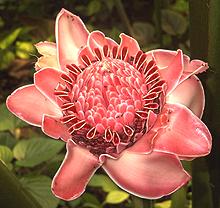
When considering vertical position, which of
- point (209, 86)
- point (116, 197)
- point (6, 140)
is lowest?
point (116, 197)

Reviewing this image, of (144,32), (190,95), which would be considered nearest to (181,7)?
(144,32)

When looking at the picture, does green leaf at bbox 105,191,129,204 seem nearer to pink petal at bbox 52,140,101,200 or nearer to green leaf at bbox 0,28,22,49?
pink petal at bbox 52,140,101,200

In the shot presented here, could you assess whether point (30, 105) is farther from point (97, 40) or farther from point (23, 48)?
point (23, 48)

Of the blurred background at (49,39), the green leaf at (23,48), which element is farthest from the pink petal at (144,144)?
the green leaf at (23,48)

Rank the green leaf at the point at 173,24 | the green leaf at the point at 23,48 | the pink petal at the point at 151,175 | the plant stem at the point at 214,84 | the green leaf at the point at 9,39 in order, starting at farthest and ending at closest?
the green leaf at the point at 23,48
the green leaf at the point at 9,39
the green leaf at the point at 173,24
the plant stem at the point at 214,84
the pink petal at the point at 151,175

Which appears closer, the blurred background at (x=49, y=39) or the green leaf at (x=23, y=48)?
the blurred background at (x=49, y=39)

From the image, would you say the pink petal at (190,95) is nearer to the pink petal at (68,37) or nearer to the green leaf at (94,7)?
the pink petal at (68,37)

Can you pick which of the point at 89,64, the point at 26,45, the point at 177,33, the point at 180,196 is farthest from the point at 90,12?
the point at 89,64
